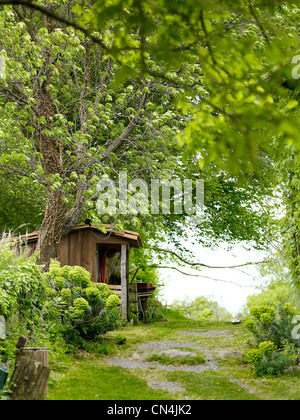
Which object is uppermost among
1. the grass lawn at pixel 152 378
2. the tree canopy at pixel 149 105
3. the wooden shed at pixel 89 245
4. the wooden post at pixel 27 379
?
the tree canopy at pixel 149 105

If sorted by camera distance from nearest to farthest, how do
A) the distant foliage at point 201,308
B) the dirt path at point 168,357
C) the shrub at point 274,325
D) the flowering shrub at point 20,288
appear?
1. the flowering shrub at point 20,288
2. the dirt path at point 168,357
3. the shrub at point 274,325
4. the distant foliage at point 201,308

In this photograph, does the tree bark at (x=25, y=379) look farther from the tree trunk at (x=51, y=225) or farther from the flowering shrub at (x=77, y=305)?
the tree trunk at (x=51, y=225)

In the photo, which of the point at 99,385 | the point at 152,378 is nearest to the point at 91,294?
the point at 152,378

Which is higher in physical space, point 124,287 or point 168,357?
point 124,287

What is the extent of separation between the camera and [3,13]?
973 cm

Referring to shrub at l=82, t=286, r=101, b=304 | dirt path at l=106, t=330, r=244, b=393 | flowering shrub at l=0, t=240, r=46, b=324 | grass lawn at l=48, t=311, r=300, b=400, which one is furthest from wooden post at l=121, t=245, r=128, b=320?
flowering shrub at l=0, t=240, r=46, b=324

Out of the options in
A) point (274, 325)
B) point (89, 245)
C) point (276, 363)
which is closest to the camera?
point (276, 363)

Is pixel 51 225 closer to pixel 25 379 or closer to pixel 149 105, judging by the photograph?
pixel 149 105

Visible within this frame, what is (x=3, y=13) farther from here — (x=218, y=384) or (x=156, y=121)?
(x=218, y=384)

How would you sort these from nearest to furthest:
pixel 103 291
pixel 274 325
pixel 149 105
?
pixel 274 325
pixel 103 291
pixel 149 105

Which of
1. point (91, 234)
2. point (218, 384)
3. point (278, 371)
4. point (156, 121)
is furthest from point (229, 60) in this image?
point (91, 234)

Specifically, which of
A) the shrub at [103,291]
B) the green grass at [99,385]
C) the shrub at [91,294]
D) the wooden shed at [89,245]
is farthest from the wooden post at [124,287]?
the green grass at [99,385]

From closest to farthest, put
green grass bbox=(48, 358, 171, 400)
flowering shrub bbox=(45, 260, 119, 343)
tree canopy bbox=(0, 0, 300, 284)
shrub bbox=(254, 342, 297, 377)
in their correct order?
tree canopy bbox=(0, 0, 300, 284), green grass bbox=(48, 358, 171, 400), shrub bbox=(254, 342, 297, 377), flowering shrub bbox=(45, 260, 119, 343)

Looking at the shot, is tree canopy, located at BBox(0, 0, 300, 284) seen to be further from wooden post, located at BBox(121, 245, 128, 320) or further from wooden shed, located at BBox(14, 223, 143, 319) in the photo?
wooden post, located at BBox(121, 245, 128, 320)
